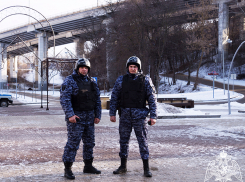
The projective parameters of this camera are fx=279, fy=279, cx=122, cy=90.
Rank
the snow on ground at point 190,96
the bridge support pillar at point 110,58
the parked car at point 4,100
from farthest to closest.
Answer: the bridge support pillar at point 110,58
the parked car at point 4,100
the snow on ground at point 190,96

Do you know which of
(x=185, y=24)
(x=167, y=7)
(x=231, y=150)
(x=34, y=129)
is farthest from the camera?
(x=185, y=24)

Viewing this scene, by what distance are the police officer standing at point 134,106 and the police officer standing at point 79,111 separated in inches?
16.1

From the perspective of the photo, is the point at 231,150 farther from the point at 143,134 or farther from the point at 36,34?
the point at 36,34

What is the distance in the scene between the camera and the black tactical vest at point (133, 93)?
4746mm

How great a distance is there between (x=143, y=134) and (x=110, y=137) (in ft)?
13.5

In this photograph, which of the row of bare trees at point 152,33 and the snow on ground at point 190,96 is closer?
the snow on ground at point 190,96

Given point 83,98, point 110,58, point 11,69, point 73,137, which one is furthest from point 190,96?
point 11,69

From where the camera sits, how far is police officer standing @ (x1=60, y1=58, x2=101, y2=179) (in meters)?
4.61

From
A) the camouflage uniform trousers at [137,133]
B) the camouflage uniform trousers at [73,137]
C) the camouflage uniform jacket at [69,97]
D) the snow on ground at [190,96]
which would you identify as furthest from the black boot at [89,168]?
the snow on ground at [190,96]

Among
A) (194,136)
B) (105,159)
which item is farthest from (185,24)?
(105,159)

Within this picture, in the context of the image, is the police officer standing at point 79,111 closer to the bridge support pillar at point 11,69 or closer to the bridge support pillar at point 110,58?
the bridge support pillar at point 110,58

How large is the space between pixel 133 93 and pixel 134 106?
0.73 ft

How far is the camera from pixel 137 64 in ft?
16.0

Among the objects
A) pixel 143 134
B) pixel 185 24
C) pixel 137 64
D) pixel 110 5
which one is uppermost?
A: pixel 110 5
